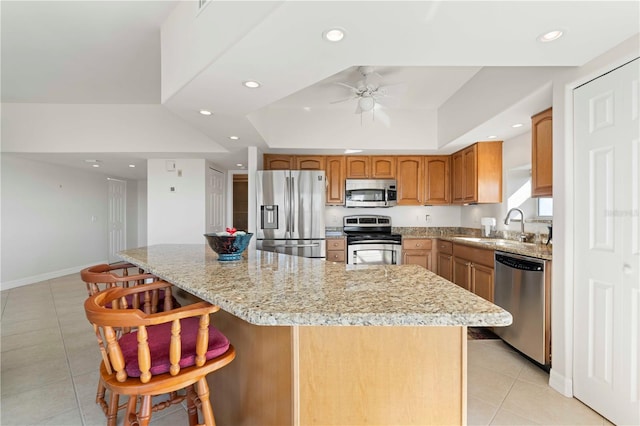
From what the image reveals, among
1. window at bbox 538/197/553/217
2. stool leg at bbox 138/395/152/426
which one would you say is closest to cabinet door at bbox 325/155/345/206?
window at bbox 538/197/553/217

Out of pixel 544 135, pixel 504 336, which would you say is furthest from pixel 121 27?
pixel 504 336

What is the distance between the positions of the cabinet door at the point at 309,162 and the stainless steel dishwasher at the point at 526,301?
2.64 metres

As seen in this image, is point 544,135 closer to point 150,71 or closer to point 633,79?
point 633,79

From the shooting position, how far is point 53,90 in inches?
146

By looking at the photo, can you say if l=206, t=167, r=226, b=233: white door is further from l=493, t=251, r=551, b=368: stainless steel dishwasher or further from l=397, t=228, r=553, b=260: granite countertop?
l=493, t=251, r=551, b=368: stainless steel dishwasher

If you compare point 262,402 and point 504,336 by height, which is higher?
point 262,402

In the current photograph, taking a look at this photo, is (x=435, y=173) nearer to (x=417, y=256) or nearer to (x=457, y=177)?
(x=457, y=177)

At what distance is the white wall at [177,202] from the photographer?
4824 mm

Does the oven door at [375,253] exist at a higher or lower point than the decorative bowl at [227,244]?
lower

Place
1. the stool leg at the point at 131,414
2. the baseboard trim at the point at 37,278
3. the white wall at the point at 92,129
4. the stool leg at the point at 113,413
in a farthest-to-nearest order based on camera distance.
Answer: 1. the baseboard trim at the point at 37,278
2. the white wall at the point at 92,129
3. the stool leg at the point at 113,413
4. the stool leg at the point at 131,414

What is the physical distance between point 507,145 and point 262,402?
147 inches

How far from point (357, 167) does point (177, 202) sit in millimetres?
2961

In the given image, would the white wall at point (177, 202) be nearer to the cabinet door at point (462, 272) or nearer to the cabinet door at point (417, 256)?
the cabinet door at point (417, 256)

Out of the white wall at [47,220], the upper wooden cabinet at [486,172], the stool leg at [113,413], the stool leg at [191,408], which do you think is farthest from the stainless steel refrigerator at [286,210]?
the white wall at [47,220]
